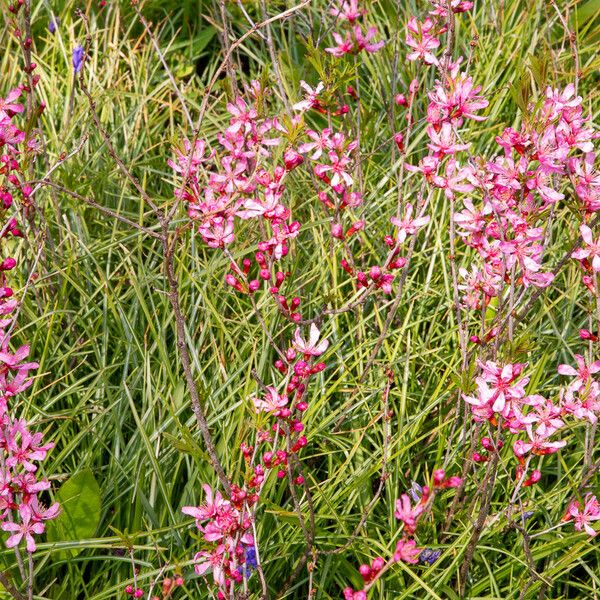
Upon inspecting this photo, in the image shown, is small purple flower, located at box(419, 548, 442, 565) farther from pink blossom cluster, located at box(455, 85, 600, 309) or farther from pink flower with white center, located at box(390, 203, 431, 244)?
pink flower with white center, located at box(390, 203, 431, 244)

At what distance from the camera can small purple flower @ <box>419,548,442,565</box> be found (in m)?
2.52

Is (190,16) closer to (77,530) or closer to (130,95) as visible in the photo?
(130,95)

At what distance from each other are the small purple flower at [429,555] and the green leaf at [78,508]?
2.95 ft

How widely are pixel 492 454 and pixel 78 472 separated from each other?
3.62ft

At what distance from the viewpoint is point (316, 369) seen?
7.16ft

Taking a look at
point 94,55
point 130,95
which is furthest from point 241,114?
point 94,55

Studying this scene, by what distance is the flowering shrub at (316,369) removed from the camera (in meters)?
2.15

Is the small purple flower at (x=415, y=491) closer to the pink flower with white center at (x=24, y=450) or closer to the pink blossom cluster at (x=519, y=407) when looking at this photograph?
the pink blossom cluster at (x=519, y=407)

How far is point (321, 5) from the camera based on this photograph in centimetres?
459

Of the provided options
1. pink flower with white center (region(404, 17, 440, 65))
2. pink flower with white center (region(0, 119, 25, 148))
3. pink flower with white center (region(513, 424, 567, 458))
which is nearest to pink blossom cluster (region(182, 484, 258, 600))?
pink flower with white center (region(513, 424, 567, 458))

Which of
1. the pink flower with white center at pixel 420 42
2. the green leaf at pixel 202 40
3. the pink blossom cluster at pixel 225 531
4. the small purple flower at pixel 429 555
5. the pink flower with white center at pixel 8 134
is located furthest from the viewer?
the green leaf at pixel 202 40

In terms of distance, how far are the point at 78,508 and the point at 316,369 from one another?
0.81 m

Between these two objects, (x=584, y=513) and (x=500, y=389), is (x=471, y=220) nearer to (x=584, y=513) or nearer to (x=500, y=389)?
(x=500, y=389)

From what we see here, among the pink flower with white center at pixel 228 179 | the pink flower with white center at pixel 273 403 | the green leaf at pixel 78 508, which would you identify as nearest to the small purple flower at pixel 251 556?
the pink flower with white center at pixel 273 403
